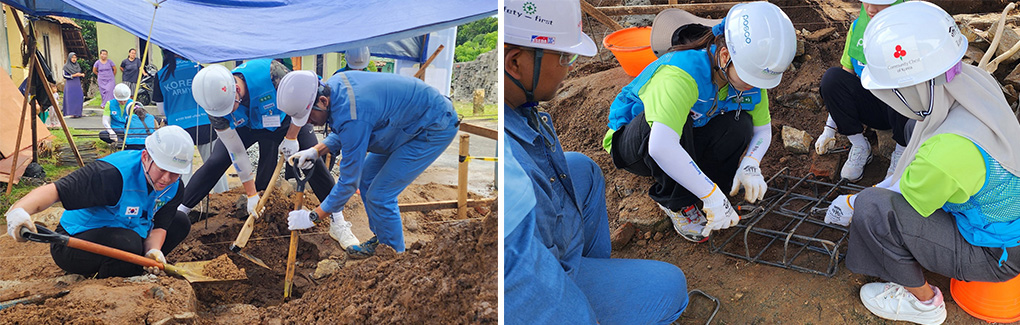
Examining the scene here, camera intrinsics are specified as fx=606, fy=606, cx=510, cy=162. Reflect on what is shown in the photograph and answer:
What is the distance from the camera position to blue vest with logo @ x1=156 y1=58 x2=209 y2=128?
9.12 feet

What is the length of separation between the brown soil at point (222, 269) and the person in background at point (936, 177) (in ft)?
10.2

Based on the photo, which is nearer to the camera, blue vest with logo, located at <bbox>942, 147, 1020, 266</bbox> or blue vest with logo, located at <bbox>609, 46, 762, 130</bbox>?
blue vest with logo, located at <bbox>942, 147, 1020, 266</bbox>

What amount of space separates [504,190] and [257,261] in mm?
2208

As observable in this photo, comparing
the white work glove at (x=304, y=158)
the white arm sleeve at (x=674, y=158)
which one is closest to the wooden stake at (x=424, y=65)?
the white work glove at (x=304, y=158)

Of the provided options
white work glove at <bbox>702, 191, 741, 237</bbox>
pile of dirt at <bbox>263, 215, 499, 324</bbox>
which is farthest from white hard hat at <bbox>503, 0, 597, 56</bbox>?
white work glove at <bbox>702, 191, 741, 237</bbox>

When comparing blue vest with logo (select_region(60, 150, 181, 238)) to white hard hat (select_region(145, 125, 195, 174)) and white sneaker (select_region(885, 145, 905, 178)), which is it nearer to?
white hard hat (select_region(145, 125, 195, 174))

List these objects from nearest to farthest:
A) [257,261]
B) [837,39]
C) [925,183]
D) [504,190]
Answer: [504,190] → [925,183] → [257,261] → [837,39]

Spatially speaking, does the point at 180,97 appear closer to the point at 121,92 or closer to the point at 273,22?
the point at 121,92

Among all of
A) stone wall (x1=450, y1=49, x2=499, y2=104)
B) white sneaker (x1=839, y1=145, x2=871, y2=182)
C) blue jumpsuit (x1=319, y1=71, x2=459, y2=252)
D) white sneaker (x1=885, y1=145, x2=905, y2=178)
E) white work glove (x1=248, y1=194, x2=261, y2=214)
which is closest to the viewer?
stone wall (x1=450, y1=49, x2=499, y2=104)

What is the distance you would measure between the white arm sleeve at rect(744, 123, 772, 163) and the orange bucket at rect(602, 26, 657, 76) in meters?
1.08

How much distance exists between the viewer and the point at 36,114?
279 centimetres

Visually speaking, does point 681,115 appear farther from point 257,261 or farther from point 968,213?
point 257,261

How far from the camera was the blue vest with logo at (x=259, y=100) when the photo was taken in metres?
2.84

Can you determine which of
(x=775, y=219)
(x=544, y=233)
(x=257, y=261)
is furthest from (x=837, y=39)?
(x=257, y=261)
